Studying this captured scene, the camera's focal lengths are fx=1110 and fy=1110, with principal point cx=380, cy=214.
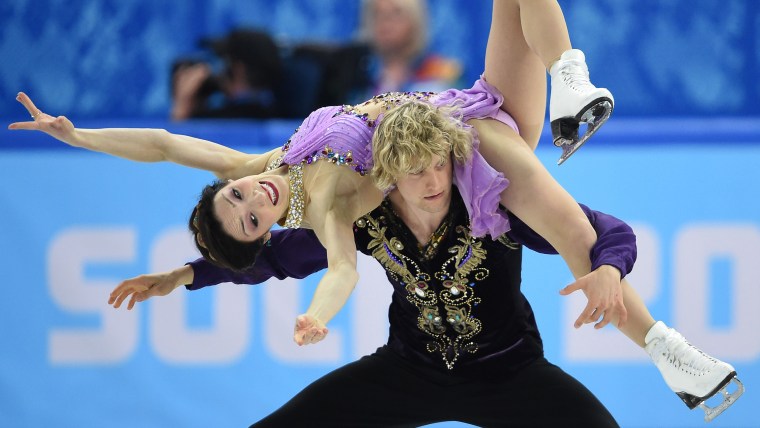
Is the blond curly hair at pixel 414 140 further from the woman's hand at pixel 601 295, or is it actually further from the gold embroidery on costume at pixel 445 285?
the woman's hand at pixel 601 295

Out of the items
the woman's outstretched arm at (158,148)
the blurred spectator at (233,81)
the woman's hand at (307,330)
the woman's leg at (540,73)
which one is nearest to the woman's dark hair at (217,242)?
the woman's outstretched arm at (158,148)

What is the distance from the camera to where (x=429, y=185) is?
121 inches

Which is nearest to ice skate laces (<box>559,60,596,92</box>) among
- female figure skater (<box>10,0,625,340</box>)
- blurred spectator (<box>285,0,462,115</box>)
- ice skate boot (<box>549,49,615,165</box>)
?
ice skate boot (<box>549,49,615,165</box>)

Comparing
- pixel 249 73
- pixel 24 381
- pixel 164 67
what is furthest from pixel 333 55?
pixel 24 381

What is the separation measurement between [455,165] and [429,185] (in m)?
0.15

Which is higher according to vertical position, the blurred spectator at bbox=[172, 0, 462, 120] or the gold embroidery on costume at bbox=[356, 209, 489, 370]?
the blurred spectator at bbox=[172, 0, 462, 120]

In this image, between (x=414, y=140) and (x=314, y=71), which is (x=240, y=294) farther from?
(x=414, y=140)

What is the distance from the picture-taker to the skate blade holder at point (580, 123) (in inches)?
124

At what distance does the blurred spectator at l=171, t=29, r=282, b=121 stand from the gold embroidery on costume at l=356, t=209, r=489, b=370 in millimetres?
2004

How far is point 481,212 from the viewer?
320 cm

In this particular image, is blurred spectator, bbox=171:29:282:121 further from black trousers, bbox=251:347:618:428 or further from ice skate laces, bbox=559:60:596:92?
ice skate laces, bbox=559:60:596:92

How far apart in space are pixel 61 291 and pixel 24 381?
41 cm

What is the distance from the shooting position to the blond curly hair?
9.99 feet

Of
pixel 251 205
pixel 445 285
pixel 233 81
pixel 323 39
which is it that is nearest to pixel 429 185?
pixel 445 285
